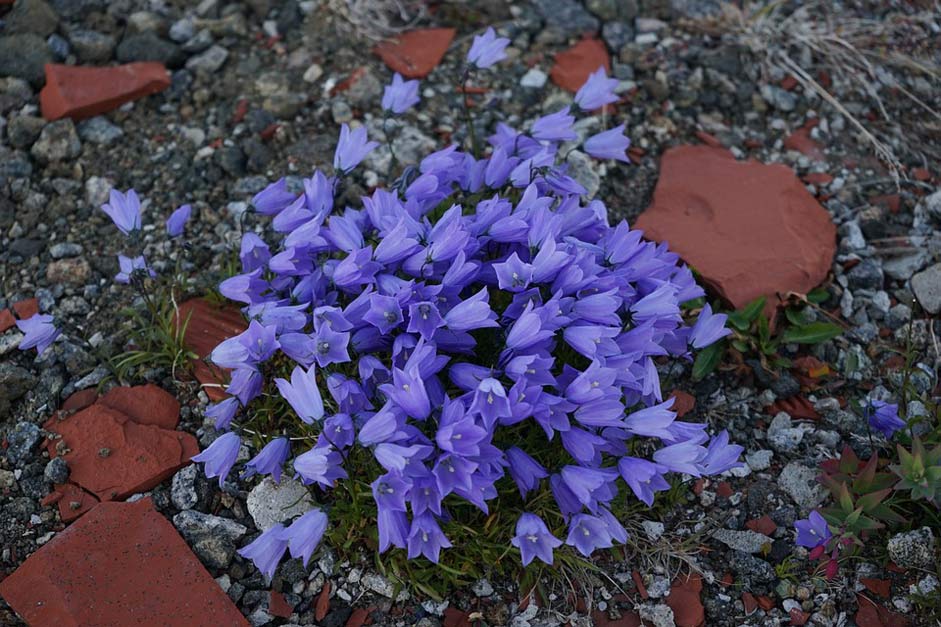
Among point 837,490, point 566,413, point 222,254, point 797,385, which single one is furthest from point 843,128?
point 222,254

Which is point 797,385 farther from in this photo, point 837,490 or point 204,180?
point 204,180

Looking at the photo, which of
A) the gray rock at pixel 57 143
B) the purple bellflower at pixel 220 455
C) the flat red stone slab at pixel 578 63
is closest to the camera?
the purple bellflower at pixel 220 455

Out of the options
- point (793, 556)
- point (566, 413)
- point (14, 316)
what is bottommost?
point (793, 556)

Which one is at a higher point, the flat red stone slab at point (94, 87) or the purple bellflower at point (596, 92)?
the purple bellflower at point (596, 92)

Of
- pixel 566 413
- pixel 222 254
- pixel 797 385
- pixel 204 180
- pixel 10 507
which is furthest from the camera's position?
pixel 204 180

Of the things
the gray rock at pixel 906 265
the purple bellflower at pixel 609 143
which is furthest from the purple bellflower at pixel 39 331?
the gray rock at pixel 906 265

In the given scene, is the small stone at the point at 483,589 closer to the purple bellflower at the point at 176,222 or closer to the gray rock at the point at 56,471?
the gray rock at the point at 56,471

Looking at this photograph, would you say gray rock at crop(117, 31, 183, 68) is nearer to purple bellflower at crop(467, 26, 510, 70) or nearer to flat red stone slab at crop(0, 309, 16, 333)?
flat red stone slab at crop(0, 309, 16, 333)

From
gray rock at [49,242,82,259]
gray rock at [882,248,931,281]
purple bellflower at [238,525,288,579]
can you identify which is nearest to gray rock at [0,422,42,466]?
gray rock at [49,242,82,259]

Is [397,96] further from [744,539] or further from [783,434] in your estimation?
[744,539]
